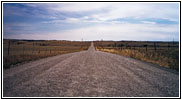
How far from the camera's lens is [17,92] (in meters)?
5.91

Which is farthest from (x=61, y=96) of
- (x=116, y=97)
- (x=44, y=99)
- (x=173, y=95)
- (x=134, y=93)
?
(x=173, y=95)

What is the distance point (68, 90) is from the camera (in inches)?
249

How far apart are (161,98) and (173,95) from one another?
0.65m

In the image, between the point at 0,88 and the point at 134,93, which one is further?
the point at 0,88

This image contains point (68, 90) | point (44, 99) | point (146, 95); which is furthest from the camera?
point (68, 90)

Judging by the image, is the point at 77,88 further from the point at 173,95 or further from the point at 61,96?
the point at 173,95

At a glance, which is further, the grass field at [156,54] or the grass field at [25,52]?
the grass field at [25,52]

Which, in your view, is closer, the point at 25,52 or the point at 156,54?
the point at 156,54

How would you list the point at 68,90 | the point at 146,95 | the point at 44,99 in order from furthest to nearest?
the point at 68,90
the point at 146,95
the point at 44,99

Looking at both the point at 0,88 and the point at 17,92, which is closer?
the point at 17,92

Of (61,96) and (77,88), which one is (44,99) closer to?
(61,96)

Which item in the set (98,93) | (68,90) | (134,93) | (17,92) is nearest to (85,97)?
(98,93)

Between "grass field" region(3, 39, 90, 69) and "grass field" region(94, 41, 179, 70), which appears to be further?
"grass field" region(3, 39, 90, 69)

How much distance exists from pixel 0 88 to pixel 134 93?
471cm
